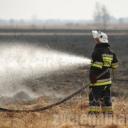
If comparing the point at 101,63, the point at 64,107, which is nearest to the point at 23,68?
the point at 64,107

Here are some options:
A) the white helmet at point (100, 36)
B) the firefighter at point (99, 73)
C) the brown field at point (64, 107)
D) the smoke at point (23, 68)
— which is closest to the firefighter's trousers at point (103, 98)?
the firefighter at point (99, 73)

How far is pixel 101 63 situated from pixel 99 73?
0.69ft

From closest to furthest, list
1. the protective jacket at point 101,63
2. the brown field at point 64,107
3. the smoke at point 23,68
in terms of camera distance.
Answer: the brown field at point 64,107, the protective jacket at point 101,63, the smoke at point 23,68

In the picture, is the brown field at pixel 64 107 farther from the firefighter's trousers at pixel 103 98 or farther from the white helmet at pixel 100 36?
the white helmet at pixel 100 36

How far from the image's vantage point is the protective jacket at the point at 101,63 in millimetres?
10039

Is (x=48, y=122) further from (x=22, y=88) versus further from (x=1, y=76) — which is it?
(x=1, y=76)

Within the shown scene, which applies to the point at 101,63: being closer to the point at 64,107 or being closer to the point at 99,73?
the point at 99,73

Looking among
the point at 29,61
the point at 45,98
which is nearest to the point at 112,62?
the point at 45,98

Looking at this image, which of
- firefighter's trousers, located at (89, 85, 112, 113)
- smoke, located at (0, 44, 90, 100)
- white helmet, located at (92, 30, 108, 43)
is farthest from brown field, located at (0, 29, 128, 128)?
white helmet, located at (92, 30, 108, 43)

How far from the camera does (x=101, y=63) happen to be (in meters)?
10.1

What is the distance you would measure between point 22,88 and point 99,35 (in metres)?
5.65

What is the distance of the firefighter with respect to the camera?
10062mm

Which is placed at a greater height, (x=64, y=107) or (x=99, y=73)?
(x=99, y=73)

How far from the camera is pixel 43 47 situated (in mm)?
33562
